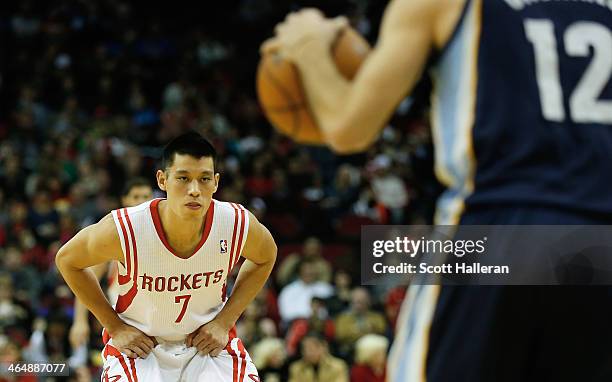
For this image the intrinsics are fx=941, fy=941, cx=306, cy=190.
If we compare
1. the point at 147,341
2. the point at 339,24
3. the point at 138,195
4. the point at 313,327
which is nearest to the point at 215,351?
the point at 147,341

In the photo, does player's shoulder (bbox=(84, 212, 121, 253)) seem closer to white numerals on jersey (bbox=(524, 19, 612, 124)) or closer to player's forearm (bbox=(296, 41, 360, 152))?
player's forearm (bbox=(296, 41, 360, 152))

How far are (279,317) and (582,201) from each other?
8746mm

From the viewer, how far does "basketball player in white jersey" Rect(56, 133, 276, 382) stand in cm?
442

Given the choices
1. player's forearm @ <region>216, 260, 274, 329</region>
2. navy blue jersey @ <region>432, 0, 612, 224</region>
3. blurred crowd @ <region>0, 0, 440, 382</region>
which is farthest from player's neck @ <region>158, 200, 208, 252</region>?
blurred crowd @ <region>0, 0, 440, 382</region>

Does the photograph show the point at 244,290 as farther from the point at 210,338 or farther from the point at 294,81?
the point at 294,81

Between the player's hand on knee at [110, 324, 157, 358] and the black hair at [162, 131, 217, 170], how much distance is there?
841mm

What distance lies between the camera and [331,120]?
255cm

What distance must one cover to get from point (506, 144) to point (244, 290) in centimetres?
254

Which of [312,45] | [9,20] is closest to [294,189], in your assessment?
[9,20]

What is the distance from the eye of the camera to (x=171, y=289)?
448 cm

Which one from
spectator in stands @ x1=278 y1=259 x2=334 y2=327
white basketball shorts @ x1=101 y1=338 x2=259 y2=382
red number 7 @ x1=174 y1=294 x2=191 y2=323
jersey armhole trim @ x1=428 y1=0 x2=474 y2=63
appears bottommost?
white basketball shorts @ x1=101 y1=338 x2=259 y2=382

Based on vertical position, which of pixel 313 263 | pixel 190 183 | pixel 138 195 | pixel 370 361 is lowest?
pixel 190 183

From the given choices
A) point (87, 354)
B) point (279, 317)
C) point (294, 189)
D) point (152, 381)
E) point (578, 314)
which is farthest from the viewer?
point (294, 189)

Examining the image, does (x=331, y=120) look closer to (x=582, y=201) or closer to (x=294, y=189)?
(x=582, y=201)
